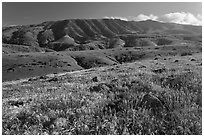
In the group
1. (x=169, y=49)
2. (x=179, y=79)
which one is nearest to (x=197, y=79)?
(x=179, y=79)

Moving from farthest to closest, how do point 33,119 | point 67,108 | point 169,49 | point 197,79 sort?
point 169,49, point 197,79, point 67,108, point 33,119

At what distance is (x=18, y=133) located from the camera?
639cm

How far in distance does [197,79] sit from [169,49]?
11644cm

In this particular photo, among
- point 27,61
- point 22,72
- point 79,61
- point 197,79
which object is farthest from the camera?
point 79,61

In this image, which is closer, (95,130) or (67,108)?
(95,130)

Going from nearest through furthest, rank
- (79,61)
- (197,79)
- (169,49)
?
(197,79), (79,61), (169,49)

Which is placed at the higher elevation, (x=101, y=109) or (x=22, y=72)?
(x=101, y=109)

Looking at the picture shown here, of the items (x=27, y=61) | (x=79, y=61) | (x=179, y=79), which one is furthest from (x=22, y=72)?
(x=179, y=79)

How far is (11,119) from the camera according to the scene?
7.38 meters

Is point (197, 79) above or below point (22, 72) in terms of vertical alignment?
above

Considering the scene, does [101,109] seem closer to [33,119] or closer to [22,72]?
[33,119]

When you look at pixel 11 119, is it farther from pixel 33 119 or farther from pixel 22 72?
pixel 22 72

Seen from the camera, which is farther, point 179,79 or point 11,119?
point 179,79

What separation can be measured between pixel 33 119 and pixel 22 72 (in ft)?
242
